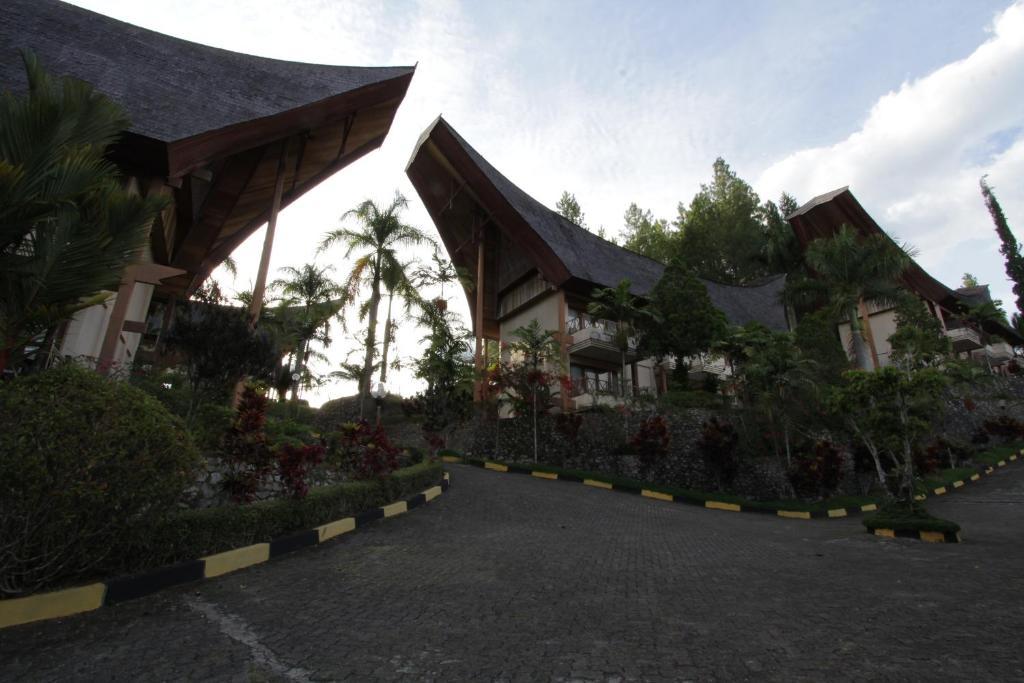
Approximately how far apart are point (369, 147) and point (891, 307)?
2876 centimetres

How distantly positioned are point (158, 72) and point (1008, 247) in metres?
54.5

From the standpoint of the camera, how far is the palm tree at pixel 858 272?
24.2 metres

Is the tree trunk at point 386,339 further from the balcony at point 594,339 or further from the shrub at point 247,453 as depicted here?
the shrub at point 247,453

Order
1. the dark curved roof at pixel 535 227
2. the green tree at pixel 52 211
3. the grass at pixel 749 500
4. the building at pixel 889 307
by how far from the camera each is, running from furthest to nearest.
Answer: the building at pixel 889 307
the dark curved roof at pixel 535 227
the grass at pixel 749 500
the green tree at pixel 52 211

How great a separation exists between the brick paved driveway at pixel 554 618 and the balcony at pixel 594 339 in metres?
15.5

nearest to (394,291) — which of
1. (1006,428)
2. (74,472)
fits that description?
(74,472)

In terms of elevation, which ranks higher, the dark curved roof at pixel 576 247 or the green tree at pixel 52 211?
the dark curved roof at pixel 576 247

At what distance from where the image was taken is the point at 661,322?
2227 centimetres

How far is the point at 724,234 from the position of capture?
1793 inches

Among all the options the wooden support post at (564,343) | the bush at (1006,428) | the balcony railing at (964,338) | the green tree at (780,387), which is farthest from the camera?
the balcony railing at (964,338)

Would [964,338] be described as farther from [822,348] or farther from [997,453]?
[822,348]

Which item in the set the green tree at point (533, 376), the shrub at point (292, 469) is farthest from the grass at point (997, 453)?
the shrub at point (292, 469)

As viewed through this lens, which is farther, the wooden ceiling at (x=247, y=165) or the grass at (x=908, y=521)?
the wooden ceiling at (x=247, y=165)

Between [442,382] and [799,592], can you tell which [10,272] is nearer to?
[799,592]
